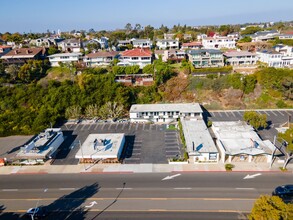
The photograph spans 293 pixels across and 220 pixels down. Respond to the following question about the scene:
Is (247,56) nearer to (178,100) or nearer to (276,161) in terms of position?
(178,100)

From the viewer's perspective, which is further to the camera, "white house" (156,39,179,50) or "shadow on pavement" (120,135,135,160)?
"white house" (156,39,179,50)

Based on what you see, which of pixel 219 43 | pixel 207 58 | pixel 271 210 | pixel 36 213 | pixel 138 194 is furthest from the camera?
pixel 219 43

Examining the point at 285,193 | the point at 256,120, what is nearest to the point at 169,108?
the point at 256,120

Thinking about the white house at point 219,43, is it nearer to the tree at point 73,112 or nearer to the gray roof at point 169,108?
the gray roof at point 169,108

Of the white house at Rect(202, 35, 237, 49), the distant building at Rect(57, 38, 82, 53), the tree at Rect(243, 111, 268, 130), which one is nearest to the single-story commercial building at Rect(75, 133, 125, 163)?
the tree at Rect(243, 111, 268, 130)

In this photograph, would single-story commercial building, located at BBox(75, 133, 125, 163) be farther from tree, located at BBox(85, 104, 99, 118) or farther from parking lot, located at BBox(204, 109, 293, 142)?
parking lot, located at BBox(204, 109, 293, 142)

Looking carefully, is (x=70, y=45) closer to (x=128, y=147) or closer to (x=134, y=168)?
(x=128, y=147)
